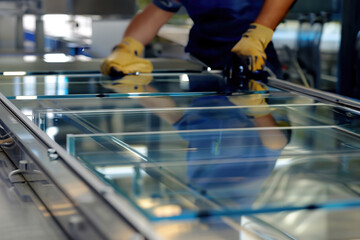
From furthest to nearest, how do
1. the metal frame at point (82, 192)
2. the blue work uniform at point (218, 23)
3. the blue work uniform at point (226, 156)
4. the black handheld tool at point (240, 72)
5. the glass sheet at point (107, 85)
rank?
the blue work uniform at point (218, 23) < the black handheld tool at point (240, 72) < the glass sheet at point (107, 85) < the blue work uniform at point (226, 156) < the metal frame at point (82, 192)

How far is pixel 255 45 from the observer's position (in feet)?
6.81

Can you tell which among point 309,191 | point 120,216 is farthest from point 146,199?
point 309,191

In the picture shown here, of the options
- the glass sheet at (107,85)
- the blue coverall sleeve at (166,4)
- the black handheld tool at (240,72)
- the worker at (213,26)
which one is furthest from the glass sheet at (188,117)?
the blue coverall sleeve at (166,4)

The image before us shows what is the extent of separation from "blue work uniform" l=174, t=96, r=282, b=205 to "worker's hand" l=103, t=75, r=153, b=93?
386mm

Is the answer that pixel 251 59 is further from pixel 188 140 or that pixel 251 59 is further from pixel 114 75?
pixel 188 140

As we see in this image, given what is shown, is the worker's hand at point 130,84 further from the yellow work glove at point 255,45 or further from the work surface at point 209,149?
the yellow work glove at point 255,45

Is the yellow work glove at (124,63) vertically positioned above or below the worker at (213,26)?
below

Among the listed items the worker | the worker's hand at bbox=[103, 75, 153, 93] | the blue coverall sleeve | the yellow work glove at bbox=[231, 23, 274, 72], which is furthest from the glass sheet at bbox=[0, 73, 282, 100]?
the blue coverall sleeve

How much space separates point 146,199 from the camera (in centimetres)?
65

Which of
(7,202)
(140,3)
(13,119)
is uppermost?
(140,3)

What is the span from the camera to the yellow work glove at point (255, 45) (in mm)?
1989

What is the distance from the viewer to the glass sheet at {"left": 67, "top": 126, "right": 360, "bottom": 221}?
25.5 inches

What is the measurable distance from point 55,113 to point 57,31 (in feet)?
7.92

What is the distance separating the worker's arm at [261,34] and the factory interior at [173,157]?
0.31 feet
